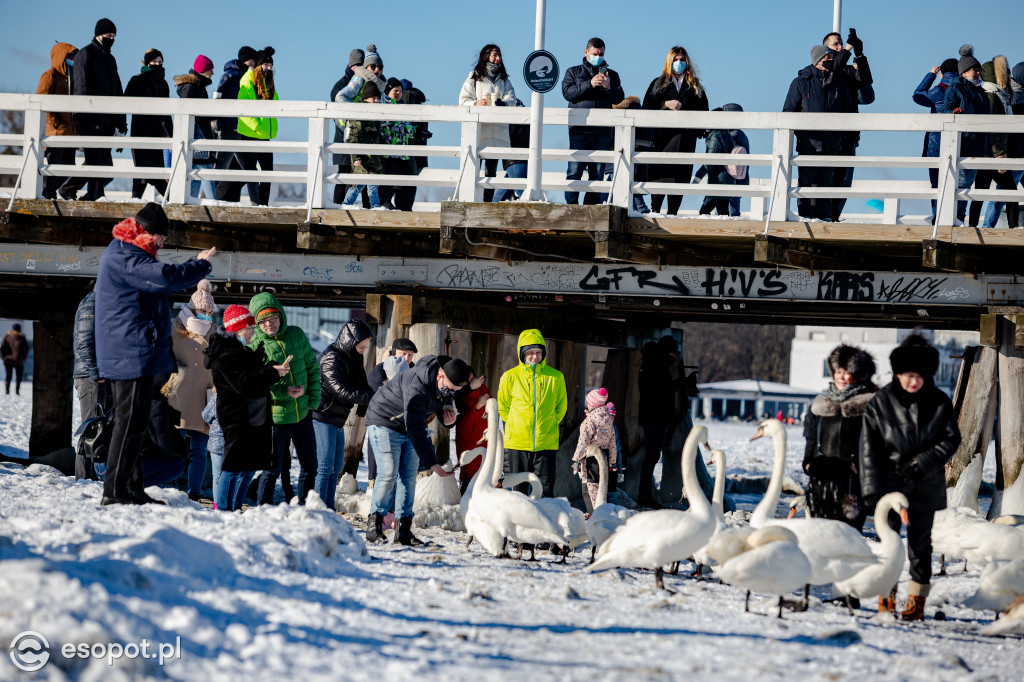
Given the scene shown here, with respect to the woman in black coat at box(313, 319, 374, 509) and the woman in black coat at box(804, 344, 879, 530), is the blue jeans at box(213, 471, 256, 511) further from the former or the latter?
the woman in black coat at box(804, 344, 879, 530)

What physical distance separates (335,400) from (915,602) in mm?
4720

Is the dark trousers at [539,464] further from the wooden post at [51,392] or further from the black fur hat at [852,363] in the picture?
the wooden post at [51,392]

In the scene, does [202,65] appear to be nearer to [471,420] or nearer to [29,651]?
[471,420]

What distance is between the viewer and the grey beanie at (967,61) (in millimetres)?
11375

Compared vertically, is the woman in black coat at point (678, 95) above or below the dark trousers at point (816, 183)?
above

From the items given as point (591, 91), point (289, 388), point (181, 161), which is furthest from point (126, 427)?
point (591, 91)

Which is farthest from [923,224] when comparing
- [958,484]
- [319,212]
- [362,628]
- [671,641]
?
[362,628]

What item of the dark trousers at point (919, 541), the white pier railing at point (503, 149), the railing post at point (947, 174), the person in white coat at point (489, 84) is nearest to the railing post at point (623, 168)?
the white pier railing at point (503, 149)

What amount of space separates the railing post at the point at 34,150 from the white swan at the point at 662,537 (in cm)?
834

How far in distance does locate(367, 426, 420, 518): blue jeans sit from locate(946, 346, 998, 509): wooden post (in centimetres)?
735

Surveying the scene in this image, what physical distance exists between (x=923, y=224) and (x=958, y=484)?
144 inches

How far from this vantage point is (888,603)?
726 cm

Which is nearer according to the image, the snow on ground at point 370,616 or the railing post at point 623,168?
the snow on ground at point 370,616

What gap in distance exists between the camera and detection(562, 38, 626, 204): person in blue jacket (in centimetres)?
1159
